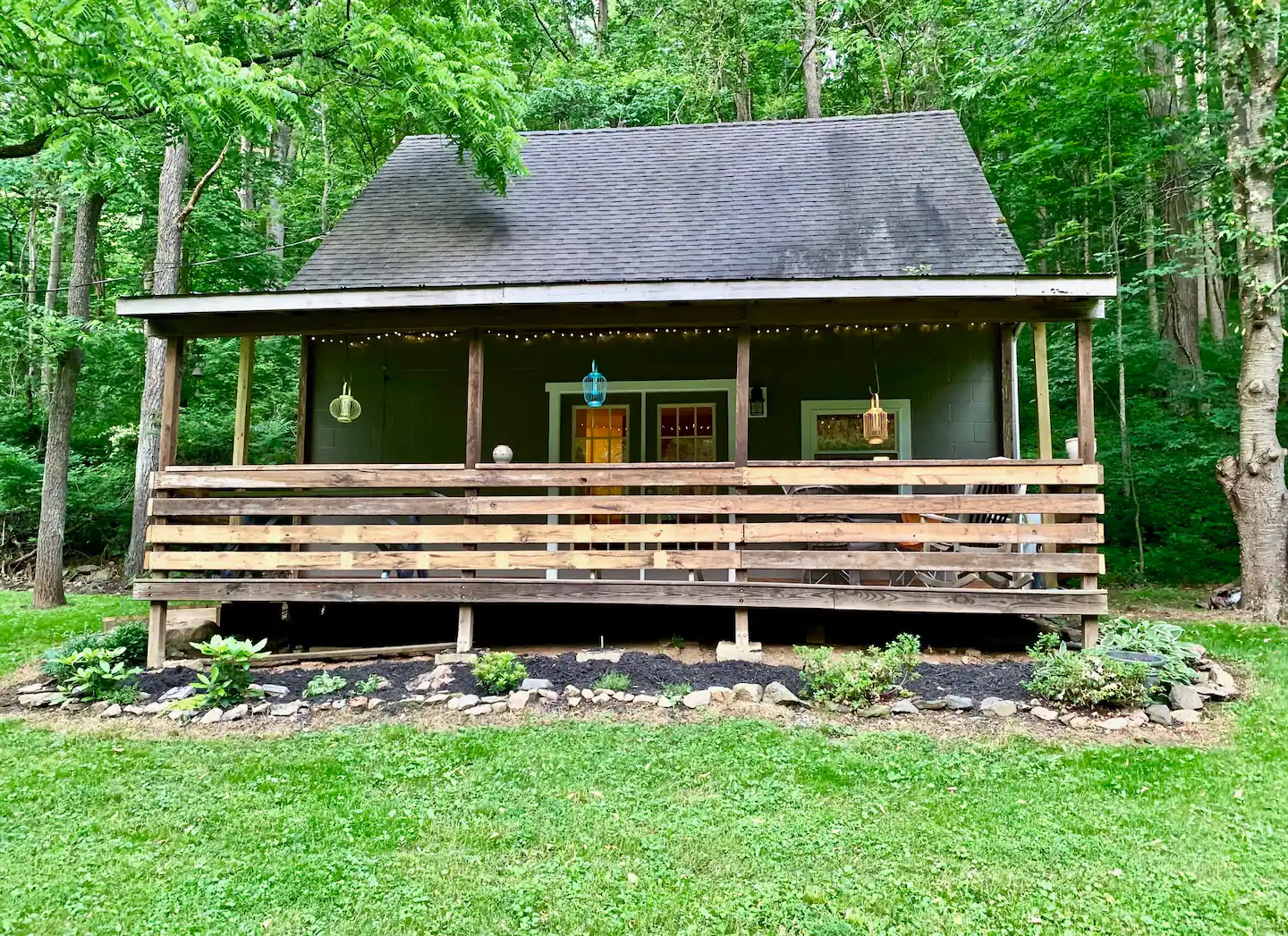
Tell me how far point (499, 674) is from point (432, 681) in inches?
21.2

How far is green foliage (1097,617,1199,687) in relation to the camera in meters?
4.52

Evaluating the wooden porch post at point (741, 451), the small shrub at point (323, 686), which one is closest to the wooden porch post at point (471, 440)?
the small shrub at point (323, 686)

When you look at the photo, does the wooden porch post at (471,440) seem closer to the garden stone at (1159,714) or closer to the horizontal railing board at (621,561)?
the horizontal railing board at (621,561)

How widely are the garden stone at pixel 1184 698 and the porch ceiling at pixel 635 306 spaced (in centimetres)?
266

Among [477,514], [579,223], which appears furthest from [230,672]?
[579,223]

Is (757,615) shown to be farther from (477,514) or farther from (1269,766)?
(1269,766)

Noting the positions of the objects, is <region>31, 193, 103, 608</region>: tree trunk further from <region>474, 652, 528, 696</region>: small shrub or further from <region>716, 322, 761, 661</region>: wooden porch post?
<region>716, 322, 761, 661</region>: wooden porch post

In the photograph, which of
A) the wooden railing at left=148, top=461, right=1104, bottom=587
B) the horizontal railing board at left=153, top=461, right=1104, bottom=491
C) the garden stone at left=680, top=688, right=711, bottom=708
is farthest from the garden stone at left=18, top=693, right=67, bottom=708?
the garden stone at left=680, top=688, right=711, bottom=708

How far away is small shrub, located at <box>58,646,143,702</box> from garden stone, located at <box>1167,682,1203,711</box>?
6.58 metres

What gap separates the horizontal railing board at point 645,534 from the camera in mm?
5324

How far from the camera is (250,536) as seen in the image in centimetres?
584

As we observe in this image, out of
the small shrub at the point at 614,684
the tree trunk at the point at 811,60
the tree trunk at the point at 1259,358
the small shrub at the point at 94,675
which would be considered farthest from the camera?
the tree trunk at the point at 811,60

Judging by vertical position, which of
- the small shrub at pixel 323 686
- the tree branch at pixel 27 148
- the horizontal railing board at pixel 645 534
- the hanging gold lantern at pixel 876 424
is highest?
the tree branch at pixel 27 148

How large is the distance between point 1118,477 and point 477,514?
31.7ft
